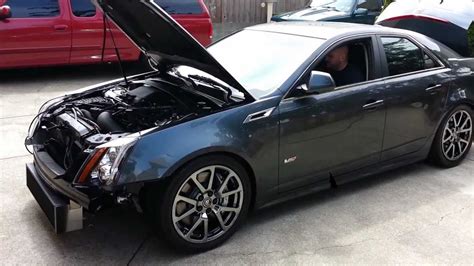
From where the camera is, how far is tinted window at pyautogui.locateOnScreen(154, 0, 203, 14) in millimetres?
9250

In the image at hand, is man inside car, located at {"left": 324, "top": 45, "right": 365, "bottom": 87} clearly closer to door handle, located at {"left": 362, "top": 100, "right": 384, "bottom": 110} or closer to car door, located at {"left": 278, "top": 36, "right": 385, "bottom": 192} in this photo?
car door, located at {"left": 278, "top": 36, "right": 385, "bottom": 192}

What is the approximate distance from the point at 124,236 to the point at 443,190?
9.55 ft

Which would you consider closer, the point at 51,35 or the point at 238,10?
the point at 51,35

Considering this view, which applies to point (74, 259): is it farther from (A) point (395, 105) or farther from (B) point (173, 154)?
(A) point (395, 105)

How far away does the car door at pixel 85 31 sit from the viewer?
8422 millimetres

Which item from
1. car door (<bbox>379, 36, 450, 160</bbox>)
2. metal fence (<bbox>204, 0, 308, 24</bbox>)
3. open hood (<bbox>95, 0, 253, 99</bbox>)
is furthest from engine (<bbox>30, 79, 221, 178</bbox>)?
metal fence (<bbox>204, 0, 308, 24</bbox>)

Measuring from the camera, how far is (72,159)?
11.1ft

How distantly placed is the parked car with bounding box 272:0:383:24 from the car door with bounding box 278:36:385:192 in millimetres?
6148

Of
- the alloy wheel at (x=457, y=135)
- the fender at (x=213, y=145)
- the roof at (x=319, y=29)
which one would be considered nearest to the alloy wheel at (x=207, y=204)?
the fender at (x=213, y=145)

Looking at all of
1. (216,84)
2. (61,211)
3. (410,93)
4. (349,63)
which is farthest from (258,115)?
(410,93)

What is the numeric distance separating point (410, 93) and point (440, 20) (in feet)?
7.26

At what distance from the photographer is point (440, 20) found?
6262 mm

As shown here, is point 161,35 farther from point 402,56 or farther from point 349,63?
point 402,56

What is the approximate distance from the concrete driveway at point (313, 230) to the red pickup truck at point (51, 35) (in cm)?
368
